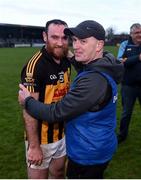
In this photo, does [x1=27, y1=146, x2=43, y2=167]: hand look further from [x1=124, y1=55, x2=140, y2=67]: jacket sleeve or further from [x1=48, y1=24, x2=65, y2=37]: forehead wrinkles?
[x1=124, y1=55, x2=140, y2=67]: jacket sleeve

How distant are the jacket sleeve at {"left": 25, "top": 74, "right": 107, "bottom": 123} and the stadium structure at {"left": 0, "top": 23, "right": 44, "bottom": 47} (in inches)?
3192

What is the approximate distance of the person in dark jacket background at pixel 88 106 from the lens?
10.2ft

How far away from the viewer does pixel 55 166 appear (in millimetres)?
4473

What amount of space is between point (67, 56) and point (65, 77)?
0.79ft

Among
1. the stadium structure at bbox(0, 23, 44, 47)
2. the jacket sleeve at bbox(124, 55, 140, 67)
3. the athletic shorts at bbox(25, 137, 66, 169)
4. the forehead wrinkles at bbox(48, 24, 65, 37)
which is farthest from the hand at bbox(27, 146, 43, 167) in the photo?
the stadium structure at bbox(0, 23, 44, 47)

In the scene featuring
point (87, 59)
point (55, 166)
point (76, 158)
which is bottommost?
point (55, 166)

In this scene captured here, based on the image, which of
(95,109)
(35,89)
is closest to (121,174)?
(35,89)

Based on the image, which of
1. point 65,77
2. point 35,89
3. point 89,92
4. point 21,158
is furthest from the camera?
point 21,158

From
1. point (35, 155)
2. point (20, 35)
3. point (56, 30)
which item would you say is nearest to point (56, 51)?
point (56, 30)

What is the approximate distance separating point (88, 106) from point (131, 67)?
4340 mm

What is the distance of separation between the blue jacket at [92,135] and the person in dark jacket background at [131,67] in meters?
3.83

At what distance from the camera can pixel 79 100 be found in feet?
10.1

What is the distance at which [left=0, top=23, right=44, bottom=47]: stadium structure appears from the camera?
85.9 m

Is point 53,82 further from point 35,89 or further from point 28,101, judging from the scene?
point 28,101
